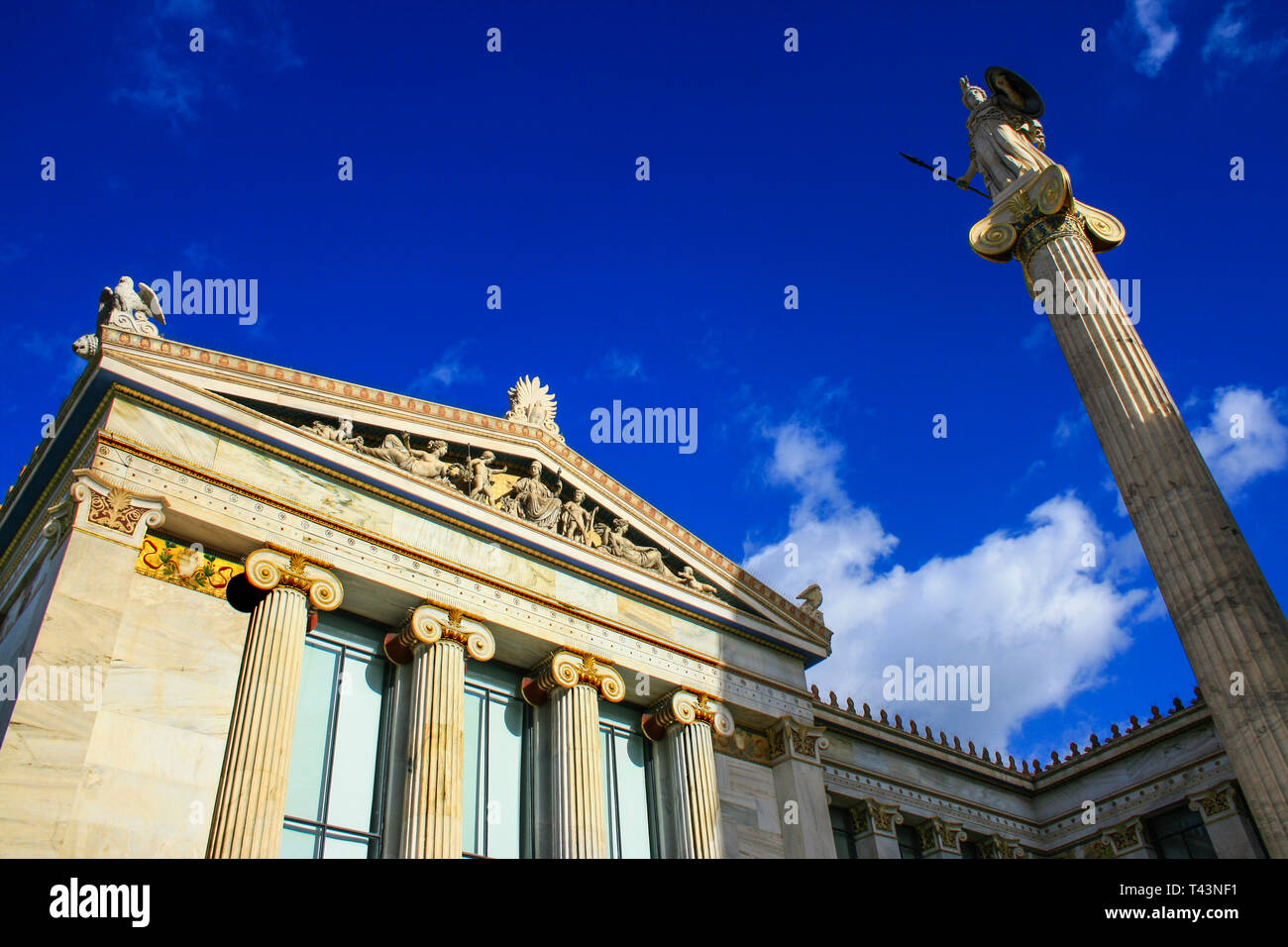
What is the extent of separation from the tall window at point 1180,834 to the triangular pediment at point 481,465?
1110 cm

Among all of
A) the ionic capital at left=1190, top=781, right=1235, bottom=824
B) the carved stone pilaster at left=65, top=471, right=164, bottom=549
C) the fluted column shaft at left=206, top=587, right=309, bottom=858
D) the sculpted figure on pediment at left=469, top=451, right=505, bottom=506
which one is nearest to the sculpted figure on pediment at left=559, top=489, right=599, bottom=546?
the sculpted figure on pediment at left=469, top=451, right=505, bottom=506

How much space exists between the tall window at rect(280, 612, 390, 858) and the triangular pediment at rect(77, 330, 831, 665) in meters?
3.05

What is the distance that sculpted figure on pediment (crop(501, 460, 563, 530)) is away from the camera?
75.3 feet

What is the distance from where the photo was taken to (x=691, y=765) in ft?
73.9

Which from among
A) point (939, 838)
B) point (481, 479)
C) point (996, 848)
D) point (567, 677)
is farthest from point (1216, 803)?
point (481, 479)

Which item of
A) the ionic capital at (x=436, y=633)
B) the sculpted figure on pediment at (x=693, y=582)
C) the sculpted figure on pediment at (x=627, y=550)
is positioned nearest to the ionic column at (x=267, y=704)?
the ionic capital at (x=436, y=633)

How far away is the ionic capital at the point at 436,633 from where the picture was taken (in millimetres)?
19750

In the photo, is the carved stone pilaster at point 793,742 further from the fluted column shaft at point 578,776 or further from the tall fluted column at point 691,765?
A: the fluted column shaft at point 578,776

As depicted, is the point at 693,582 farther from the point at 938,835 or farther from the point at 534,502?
the point at 938,835
